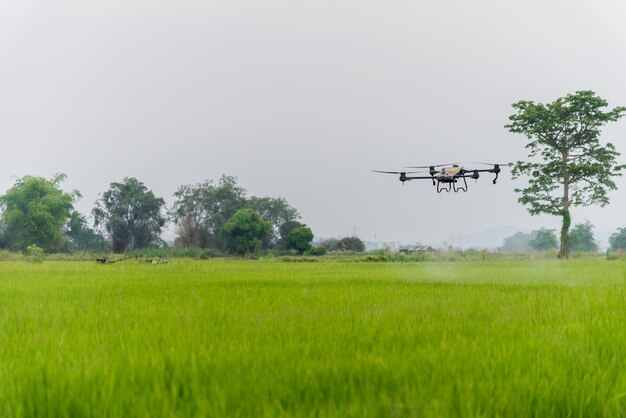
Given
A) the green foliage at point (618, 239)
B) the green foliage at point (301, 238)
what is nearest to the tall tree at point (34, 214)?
the green foliage at point (301, 238)

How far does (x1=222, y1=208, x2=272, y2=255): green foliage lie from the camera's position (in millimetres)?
48312

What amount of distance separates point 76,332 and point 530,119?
46.1m

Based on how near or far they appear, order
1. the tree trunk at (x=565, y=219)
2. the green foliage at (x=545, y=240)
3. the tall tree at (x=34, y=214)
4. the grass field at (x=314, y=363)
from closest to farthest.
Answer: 1. the grass field at (x=314, y=363)
2. the tree trunk at (x=565, y=219)
3. the tall tree at (x=34, y=214)
4. the green foliage at (x=545, y=240)

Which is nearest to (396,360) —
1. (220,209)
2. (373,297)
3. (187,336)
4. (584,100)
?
(187,336)

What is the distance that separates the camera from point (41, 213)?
47469 mm

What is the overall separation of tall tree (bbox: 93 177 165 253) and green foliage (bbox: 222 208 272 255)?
9.39m

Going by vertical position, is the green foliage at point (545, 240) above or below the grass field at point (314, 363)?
above

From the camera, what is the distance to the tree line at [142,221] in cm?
4853

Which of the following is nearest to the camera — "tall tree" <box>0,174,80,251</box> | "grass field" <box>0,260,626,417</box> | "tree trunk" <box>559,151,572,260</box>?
"grass field" <box>0,260,626,417</box>

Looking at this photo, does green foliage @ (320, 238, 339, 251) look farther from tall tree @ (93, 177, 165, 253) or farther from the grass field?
the grass field

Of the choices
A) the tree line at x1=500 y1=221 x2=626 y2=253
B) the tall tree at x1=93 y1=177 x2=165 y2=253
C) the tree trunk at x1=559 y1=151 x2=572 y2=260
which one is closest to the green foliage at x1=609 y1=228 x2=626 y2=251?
the tree line at x1=500 y1=221 x2=626 y2=253

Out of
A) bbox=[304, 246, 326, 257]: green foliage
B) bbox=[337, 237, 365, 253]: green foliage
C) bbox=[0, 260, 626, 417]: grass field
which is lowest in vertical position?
bbox=[0, 260, 626, 417]: grass field

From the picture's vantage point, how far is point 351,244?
55.1m

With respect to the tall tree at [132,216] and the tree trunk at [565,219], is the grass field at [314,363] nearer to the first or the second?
the tree trunk at [565,219]
